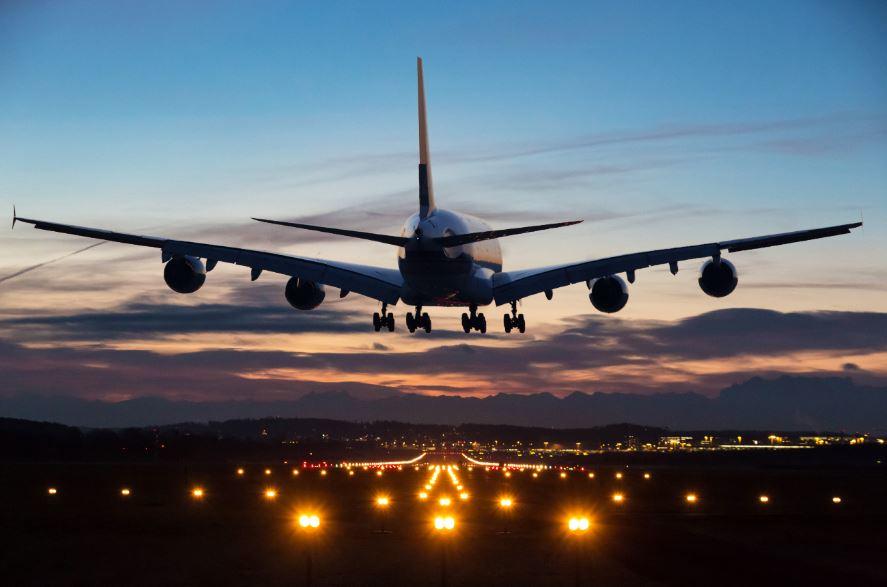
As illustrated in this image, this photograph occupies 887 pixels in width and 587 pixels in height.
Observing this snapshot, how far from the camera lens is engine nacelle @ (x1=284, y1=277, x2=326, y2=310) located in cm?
5903

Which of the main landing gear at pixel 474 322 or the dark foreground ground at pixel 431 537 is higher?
the main landing gear at pixel 474 322

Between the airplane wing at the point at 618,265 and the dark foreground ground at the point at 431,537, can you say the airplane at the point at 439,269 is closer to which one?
the airplane wing at the point at 618,265

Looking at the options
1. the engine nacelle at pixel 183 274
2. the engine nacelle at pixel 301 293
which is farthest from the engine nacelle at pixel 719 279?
the engine nacelle at pixel 183 274

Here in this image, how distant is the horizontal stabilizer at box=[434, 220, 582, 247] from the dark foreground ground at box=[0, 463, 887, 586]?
1285cm

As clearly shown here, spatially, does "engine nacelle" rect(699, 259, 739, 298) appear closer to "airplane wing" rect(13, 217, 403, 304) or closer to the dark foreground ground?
the dark foreground ground

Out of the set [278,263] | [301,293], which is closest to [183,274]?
[278,263]

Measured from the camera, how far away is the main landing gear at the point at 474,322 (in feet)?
191

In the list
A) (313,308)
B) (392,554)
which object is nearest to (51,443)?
(313,308)

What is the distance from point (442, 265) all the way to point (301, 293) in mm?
10075

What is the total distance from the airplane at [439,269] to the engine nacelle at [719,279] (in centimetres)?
5

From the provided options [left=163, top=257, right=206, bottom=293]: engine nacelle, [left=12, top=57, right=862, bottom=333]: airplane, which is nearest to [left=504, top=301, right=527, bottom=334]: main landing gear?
[left=12, top=57, right=862, bottom=333]: airplane

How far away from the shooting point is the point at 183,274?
5150 cm

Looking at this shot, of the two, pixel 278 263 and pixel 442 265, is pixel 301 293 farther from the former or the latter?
pixel 442 265

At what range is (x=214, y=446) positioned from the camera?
187 meters
